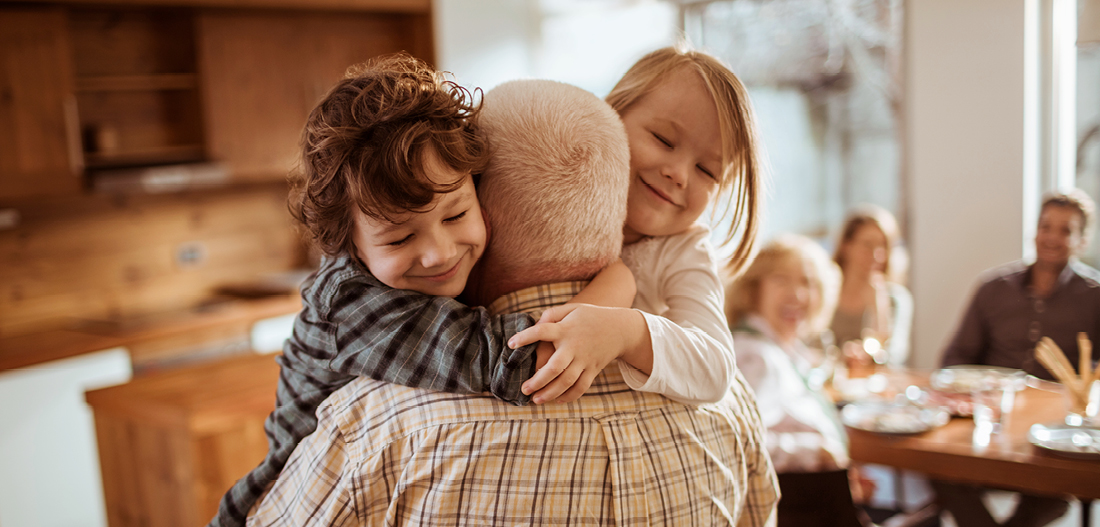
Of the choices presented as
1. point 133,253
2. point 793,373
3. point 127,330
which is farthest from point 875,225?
point 133,253

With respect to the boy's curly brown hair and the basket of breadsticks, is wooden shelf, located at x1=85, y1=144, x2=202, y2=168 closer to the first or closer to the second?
the boy's curly brown hair

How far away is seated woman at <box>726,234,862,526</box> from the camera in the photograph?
6.84 feet

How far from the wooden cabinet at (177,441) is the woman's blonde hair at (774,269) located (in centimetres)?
146

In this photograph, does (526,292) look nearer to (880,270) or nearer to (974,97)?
(880,270)

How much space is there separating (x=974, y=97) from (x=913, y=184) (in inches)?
19.8

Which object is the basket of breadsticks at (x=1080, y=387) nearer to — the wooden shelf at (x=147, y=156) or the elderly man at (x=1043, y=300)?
the elderly man at (x=1043, y=300)

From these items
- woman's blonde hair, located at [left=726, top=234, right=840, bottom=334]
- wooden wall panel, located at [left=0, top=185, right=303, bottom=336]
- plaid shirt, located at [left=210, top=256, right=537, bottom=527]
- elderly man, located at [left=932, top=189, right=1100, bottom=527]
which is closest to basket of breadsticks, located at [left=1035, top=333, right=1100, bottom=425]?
elderly man, located at [left=932, top=189, right=1100, bottom=527]

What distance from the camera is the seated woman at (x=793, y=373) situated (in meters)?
2.09

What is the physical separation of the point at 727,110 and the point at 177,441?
1.47 m

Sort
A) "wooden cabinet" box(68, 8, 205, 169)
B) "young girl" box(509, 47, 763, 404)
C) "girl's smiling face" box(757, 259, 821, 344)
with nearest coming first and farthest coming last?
"young girl" box(509, 47, 763, 404) < "girl's smiling face" box(757, 259, 821, 344) < "wooden cabinet" box(68, 8, 205, 169)

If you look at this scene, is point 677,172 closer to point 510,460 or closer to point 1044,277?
point 510,460

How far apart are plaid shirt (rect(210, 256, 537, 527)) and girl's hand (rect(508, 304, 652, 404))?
2cm

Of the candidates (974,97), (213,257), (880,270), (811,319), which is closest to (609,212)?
(811,319)

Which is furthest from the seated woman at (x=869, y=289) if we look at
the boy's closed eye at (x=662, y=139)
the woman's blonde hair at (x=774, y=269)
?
the boy's closed eye at (x=662, y=139)
